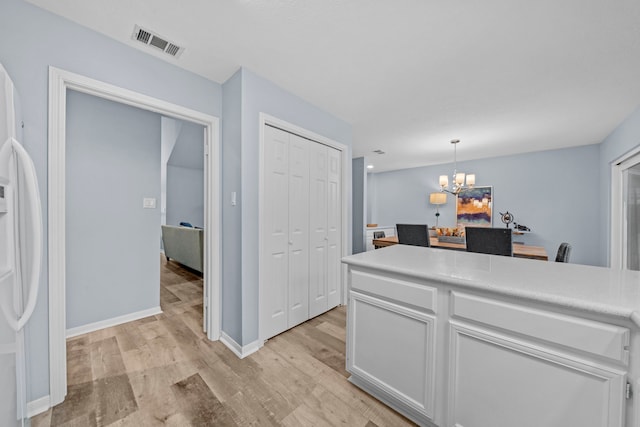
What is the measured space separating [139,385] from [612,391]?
2.42 metres

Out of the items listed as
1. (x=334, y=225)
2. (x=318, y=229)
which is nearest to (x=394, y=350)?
(x=318, y=229)

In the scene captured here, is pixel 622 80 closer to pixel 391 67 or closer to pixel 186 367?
pixel 391 67

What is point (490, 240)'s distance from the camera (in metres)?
2.81

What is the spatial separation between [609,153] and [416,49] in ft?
13.6

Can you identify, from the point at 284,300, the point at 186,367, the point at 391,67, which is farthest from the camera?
the point at 284,300

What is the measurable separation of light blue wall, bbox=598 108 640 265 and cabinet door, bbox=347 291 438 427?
363cm

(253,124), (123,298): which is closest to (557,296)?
(253,124)

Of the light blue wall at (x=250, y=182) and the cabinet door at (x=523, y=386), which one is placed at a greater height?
the light blue wall at (x=250, y=182)

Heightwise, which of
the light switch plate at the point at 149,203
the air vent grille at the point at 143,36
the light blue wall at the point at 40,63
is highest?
the air vent grille at the point at 143,36

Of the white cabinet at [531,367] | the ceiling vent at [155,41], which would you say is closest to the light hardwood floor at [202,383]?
the white cabinet at [531,367]

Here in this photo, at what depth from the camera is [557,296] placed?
0.92 metres

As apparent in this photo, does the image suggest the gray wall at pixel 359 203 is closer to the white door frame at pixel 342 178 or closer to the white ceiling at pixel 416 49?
the white door frame at pixel 342 178

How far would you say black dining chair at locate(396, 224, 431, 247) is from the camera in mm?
→ 3363

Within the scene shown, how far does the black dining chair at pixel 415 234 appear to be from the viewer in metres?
3.36
